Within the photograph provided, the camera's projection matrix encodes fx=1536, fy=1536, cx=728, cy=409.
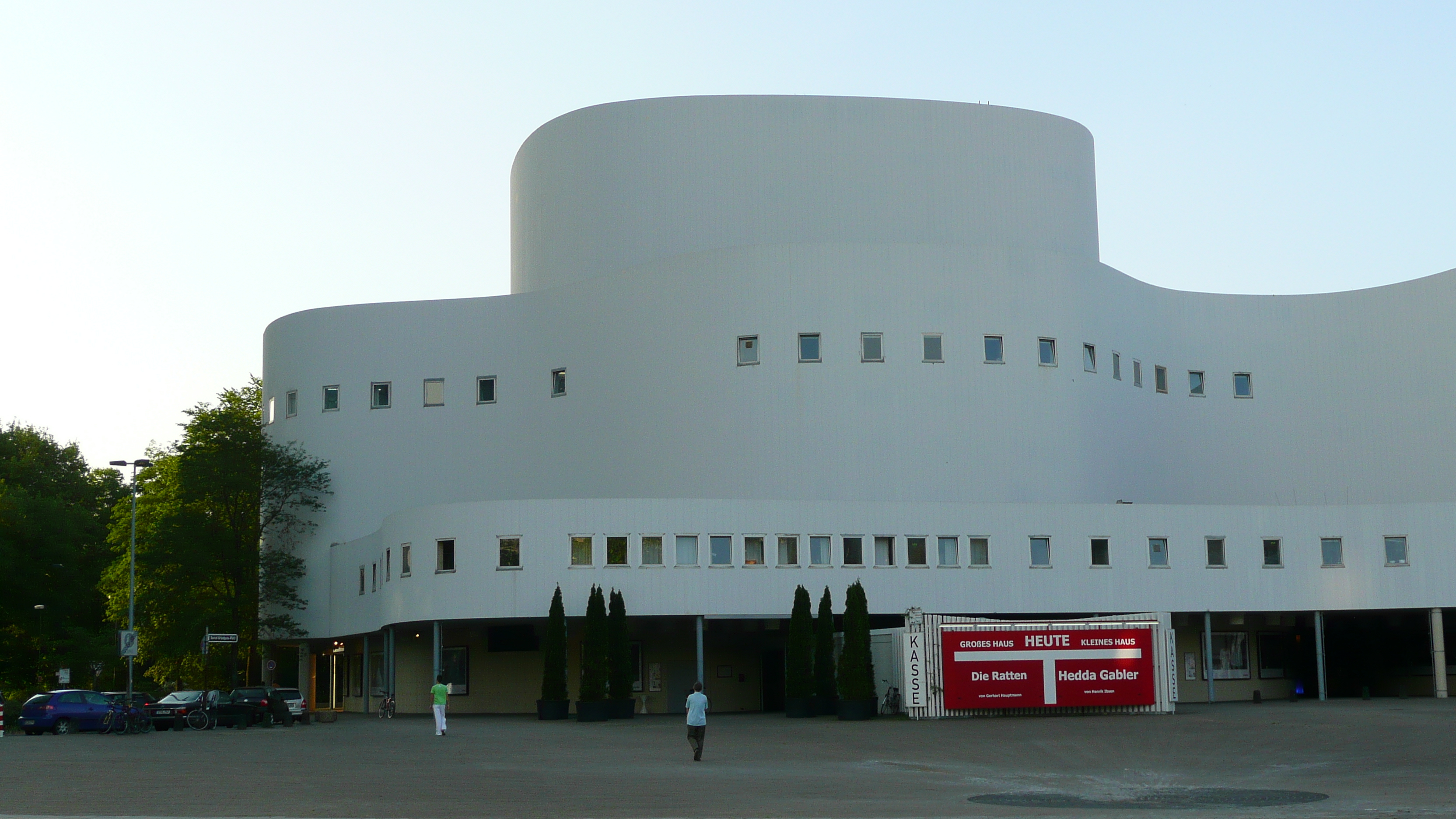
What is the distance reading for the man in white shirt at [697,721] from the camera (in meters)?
27.7

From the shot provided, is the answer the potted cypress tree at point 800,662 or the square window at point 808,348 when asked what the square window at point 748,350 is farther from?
the potted cypress tree at point 800,662

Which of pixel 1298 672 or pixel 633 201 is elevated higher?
pixel 633 201

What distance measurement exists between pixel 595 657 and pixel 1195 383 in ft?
95.5

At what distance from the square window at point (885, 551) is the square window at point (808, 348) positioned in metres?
8.03

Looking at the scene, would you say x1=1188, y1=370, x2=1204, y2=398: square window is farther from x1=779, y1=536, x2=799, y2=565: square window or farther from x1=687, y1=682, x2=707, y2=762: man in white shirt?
x1=687, y1=682, x2=707, y2=762: man in white shirt

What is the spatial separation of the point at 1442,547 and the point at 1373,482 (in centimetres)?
1285

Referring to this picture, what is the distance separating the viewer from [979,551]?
48.0m

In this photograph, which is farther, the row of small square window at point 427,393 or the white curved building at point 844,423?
the row of small square window at point 427,393

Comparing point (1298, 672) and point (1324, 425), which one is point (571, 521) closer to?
point (1298, 672)

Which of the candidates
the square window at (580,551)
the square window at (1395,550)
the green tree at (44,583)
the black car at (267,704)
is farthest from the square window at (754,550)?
the green tree at (44,583)

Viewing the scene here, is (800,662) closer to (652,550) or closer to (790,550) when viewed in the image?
(790,550)

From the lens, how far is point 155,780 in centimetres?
2358

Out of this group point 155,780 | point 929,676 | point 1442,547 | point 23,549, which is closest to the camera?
point 155,780

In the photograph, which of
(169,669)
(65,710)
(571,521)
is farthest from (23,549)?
(571,521)
